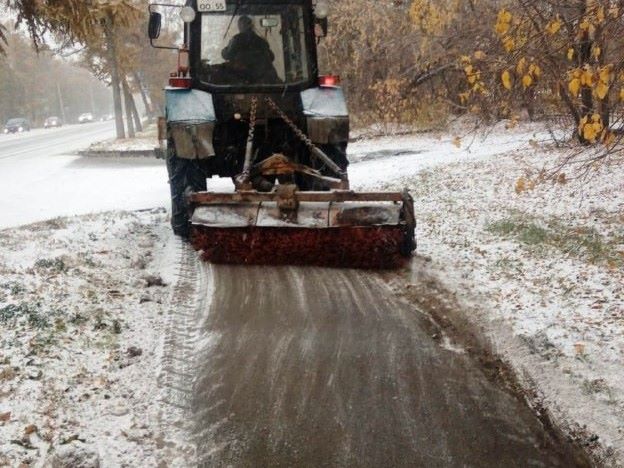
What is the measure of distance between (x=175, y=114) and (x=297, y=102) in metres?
1.47

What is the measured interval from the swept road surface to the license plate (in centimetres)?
348

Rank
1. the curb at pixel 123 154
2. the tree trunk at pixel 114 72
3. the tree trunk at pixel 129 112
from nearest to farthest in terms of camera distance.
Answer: the curb at pixel 123 154 → the tree trunk at pixel 114 72 → the tree trunk at pixel 129 112

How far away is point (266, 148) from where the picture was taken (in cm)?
733

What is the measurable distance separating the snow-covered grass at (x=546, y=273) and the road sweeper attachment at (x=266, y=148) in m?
0.83

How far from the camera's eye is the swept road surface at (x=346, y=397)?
3016 millimetres

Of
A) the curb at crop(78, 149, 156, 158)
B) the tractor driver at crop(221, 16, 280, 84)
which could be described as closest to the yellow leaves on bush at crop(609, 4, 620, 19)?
the tractor driver at crop(221, 16, 280, 84)

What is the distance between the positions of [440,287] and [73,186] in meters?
11.4

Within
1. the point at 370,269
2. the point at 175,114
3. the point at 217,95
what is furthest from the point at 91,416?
the point at 217,95

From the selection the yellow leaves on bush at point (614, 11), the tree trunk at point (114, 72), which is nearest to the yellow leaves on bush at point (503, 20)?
the yellow leaves on bush at point (614, 11)

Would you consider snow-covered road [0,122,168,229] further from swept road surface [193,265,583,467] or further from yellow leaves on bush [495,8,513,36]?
yellow leaves on bush [495,8,513,36]

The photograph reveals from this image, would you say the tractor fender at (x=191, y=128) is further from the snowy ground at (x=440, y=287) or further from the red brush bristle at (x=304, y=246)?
the snowy ground at (x=440, y=287)

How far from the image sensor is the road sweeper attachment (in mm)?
5848

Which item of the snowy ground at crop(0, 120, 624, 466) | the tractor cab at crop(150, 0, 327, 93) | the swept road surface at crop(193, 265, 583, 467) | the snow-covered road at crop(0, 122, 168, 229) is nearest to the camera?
the swept road surface at crop(193, 265, 583, 467)

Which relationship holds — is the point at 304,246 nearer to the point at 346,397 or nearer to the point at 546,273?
the point at 546,273
